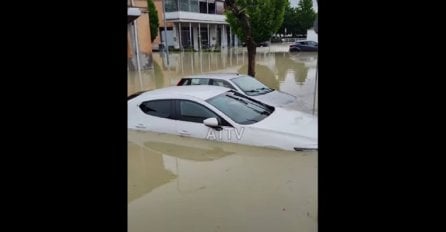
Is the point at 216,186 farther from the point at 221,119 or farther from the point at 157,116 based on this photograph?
the point at 157,116

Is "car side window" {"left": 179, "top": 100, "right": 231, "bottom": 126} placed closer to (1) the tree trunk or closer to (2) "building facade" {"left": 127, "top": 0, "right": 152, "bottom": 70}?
(1) the tree trunk

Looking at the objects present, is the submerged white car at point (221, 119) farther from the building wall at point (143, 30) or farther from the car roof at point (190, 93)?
the building wall at point (143, 30)

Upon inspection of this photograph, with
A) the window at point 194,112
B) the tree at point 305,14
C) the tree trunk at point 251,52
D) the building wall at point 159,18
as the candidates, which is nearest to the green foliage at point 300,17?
the tree at point 305,14

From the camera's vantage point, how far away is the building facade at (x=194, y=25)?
A: 2756 centimetres

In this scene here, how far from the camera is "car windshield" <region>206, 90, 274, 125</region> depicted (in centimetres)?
570

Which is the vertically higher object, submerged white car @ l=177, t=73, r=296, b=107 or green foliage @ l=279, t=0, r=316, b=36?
green foliage @ l=279, t=0, r=316, b=36

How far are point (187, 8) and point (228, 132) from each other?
24103 mm

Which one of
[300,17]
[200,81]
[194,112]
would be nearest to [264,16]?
[300,17]

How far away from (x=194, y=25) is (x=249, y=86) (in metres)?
22.5

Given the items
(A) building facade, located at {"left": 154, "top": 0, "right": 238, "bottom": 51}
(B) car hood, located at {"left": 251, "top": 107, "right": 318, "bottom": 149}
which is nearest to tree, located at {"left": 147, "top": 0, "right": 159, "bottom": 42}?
(A) building facade, located at {"left": 154, "top": 0, "right": 238, "bottom": 51}

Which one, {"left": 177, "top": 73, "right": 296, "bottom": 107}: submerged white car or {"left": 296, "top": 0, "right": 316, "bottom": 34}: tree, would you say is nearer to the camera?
{"left": 177, "top": 73, "right": 296, "bottom": 107}: submerged white car

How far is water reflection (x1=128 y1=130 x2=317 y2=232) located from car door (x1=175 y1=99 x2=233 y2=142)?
13 centimetres
